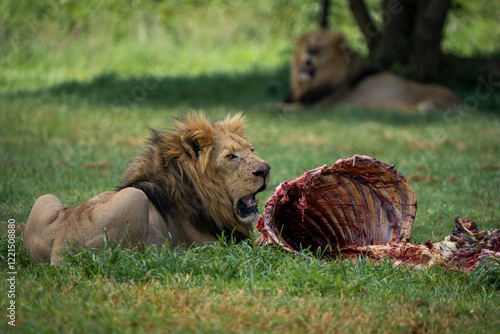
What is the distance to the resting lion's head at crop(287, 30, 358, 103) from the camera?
11844mm

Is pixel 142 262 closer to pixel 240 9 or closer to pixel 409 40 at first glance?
pixel 409 40

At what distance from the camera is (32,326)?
3.00 metres

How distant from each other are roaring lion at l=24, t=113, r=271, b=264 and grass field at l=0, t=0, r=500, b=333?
0.61ft

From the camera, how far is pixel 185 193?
432cm

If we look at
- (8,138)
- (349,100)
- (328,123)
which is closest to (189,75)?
(349,100)

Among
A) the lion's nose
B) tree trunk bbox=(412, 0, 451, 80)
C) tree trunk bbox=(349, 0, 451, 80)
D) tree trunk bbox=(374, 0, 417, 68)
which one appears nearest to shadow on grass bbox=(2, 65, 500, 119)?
tree trunk bbox=(412, 0, 451, 80)

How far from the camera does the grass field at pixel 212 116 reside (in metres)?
3.29

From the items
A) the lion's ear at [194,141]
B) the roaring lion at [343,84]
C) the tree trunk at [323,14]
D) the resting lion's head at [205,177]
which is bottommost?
the roaring lion at [343,84]

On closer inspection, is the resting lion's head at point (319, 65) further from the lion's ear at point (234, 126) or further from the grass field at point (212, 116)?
the lion's ear at point (234, 126)

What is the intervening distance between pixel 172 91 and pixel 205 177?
347 inches

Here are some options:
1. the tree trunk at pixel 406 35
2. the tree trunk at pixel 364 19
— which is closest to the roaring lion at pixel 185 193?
the tree trunk at pixel 406 35

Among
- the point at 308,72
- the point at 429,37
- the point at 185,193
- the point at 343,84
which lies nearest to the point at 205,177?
the point at 185,193

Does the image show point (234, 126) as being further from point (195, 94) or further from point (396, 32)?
point (396, 32)

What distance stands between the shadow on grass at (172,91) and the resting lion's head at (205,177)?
7.43 meters
